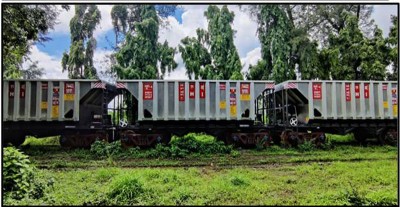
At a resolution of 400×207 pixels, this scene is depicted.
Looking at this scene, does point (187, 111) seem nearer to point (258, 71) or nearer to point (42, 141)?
point (42, 141)

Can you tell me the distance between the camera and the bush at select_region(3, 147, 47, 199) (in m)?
4.25

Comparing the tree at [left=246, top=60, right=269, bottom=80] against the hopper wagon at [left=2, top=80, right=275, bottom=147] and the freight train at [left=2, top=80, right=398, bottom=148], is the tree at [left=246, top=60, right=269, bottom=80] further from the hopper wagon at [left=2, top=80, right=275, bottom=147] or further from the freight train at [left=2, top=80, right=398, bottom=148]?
the hopper wagon at [left=2, top=80, right=275, bottom=147]

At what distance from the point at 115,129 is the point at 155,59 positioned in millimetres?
4235

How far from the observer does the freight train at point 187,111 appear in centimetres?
911

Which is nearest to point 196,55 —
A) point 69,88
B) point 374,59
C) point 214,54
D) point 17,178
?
point 214,54

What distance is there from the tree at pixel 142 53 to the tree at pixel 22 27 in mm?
4687

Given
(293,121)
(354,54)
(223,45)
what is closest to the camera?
(293,121)

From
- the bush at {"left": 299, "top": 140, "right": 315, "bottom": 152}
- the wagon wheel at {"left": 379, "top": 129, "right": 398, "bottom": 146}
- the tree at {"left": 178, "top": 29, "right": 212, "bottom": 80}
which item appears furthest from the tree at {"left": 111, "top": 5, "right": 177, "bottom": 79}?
the wagon wheel at {"left": 379, "top": 129, "right": 398, "bottom": 146}

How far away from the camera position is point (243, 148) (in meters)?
9.82

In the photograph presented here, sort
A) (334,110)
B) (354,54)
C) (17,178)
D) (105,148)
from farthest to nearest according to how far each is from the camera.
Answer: (354,54), (334,110), (105,148), (17,178)

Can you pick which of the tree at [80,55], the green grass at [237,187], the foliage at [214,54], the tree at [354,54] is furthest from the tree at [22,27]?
the tree at [354,54]

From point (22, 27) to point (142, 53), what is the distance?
628 cm

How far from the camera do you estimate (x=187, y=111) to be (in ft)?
30.8

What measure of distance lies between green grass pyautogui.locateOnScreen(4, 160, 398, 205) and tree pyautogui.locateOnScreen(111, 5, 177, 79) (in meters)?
6.37
